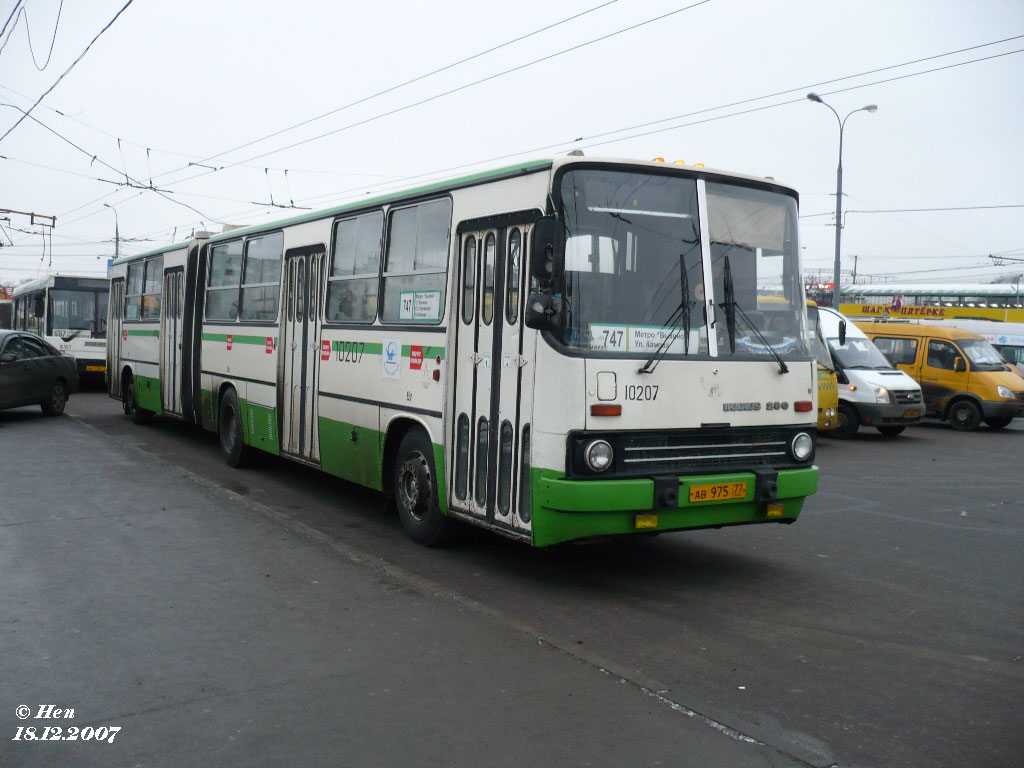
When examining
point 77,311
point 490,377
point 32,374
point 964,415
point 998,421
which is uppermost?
point 77,311

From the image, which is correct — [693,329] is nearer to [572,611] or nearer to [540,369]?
[540,369]

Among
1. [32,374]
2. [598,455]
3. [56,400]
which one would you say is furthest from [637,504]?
[56,400]

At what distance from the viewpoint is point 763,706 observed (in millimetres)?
4879

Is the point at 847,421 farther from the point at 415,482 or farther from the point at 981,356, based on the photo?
the point at 415,482

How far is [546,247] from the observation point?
6641 millimetres

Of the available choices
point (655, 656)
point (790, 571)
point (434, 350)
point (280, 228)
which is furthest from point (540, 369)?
point (280, 228)

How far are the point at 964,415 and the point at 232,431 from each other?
15833 mm

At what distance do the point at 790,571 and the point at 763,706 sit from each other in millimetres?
3144

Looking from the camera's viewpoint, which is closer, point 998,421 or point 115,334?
point 115,334

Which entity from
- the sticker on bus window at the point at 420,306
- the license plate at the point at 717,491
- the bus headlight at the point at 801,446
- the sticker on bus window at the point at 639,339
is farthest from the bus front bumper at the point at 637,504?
the sticker on bus window at the point at 420,306

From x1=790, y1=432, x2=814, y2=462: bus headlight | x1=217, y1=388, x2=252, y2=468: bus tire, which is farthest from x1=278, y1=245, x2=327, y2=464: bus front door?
x1=790, y1=432, x2=814, y2=462: bus headlight

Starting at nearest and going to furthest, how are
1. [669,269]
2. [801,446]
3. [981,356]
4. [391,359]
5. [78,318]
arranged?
1. [669,269]
2. [801,446]
3. [391,359]
4. [981,356]
5. [78,318]

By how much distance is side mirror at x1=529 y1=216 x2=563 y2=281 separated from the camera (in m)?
6.60

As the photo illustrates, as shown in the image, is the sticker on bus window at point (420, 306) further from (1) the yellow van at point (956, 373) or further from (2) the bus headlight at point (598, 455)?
(1) the yellow van at point (956, 373)
